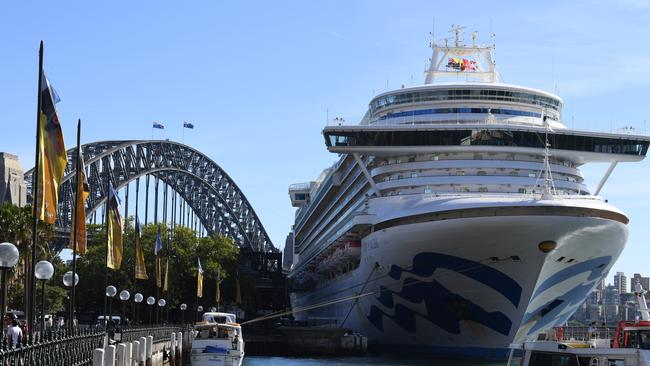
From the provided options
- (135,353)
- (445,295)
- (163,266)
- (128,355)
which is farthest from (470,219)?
(163,266)

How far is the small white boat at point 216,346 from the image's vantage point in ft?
158

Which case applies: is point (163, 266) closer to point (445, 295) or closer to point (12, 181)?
point (12, 181)

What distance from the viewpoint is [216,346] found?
4844 cm

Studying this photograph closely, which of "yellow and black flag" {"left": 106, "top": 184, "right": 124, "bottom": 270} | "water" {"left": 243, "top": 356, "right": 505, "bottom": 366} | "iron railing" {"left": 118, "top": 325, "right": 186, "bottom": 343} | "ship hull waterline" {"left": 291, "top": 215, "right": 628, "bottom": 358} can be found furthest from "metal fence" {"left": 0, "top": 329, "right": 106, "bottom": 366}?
"water" {"left": 243, "top": 356, "right": 505, "bottom": 366}

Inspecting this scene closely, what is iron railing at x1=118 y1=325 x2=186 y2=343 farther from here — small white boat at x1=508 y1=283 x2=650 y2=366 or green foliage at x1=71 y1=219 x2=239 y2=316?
green foliage at x1=71 y1=219 x2=239 y2=316

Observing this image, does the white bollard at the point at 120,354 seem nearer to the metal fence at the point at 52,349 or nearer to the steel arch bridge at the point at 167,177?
the metal fence at the point at 52,349

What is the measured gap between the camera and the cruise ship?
5278 cm

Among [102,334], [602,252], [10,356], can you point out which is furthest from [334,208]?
[10,356]

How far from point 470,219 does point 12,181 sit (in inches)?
2983

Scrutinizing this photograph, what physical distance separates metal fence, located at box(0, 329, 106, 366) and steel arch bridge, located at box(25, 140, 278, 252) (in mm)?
81648

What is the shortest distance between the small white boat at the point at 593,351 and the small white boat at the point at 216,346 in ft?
72.3

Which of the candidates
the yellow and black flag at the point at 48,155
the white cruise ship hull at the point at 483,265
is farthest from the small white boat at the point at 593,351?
the white cruise ship hull at the point at 483,265

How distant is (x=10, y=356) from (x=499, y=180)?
131 feet

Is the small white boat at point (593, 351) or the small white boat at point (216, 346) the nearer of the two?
the small white boat at point (593, 351)
